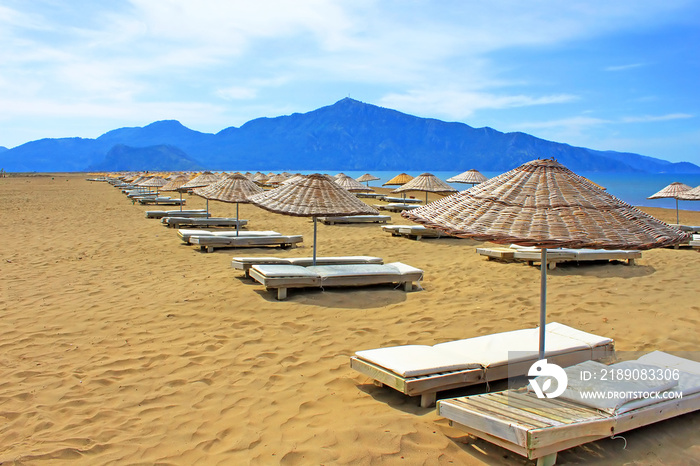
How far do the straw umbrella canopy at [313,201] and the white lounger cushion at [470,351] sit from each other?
3.50 meters

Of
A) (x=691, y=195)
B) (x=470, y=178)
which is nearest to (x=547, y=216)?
(x=691, y=195)

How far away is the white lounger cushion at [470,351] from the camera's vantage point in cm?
A: 369

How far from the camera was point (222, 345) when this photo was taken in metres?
4.96

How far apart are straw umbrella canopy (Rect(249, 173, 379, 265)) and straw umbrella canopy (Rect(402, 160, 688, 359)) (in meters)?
3.88

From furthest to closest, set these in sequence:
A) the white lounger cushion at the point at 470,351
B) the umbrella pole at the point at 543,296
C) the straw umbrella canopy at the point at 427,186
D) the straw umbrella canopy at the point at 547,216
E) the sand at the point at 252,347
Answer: the straw umbrella canopy at the point at 427,186 → the white lounger cushion at the point at 470,351 → the umbrella pole at the point at 543,296 → the sand at the point at 252,347 → the straw umbrella canopy at the point at 547,216

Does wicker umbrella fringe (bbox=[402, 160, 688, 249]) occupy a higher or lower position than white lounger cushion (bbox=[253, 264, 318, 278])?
higher

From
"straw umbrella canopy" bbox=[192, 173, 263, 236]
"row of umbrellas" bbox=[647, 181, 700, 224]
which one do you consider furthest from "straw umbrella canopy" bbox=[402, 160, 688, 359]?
"row of umbrellas" bbox=[647, 181, 700, 224]

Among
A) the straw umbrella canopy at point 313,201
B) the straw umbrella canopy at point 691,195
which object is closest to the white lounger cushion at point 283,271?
the straw umbrella canopy at point 313,201

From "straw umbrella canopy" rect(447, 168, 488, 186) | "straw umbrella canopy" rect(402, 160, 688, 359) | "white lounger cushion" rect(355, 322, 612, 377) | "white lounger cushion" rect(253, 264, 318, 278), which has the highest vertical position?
"straw umbrella canopy" rect(447, 168, 488, 186)

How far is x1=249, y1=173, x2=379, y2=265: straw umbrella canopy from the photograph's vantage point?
24.2 feet

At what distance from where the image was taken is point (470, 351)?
4.14m

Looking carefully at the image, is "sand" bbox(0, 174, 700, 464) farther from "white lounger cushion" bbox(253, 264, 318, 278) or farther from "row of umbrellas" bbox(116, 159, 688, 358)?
"row of umbrellas" bbox(116, 159, 688, 358)

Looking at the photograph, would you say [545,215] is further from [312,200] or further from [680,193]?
[680,193]

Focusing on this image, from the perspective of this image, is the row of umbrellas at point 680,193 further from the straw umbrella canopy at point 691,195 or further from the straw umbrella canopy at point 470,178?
the straw umbrella canopy at point 470,178
